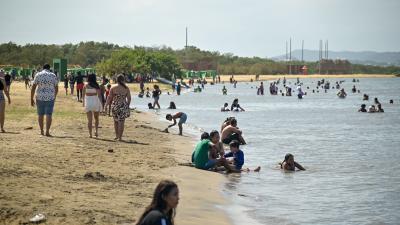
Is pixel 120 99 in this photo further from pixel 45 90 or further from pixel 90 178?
pixel 90 178

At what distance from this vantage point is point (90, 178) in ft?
37.0

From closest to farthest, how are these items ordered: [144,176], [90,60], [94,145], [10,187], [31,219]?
[31,219]
[10,187]
[144,176]
[94,145]
[90,60]

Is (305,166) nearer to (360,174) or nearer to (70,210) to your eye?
(360,174)

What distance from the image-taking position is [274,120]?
117ft

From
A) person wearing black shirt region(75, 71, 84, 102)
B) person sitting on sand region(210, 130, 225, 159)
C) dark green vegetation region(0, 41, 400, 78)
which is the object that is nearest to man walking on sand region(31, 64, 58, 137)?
person sitting on sand region(210, 130, 225, 159)

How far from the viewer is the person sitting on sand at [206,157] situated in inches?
580

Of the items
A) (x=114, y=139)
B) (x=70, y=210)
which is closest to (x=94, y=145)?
(x=114, y=139)

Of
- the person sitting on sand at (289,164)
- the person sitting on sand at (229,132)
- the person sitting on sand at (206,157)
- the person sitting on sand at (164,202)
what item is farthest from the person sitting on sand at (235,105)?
the person sitting on sand at (164,202)

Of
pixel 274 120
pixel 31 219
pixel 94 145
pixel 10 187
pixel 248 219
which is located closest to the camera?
pixel 31 219

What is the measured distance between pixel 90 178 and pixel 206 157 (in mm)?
4049

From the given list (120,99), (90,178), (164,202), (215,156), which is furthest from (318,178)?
(164,202)

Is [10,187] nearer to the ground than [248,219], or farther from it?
farther from it

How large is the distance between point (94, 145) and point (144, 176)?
340 centimetres

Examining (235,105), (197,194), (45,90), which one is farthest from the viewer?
(235,105)
